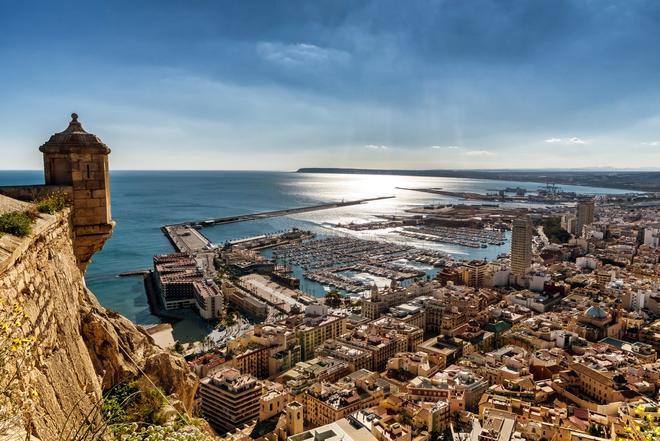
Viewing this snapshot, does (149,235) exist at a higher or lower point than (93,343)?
lower

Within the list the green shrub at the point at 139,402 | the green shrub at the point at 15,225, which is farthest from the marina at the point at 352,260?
the green shrub at the point at 15,225

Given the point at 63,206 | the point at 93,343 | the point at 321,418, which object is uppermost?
the point at 63,206

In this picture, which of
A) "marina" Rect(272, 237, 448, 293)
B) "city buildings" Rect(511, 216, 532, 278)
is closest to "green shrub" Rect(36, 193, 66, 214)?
"marina" Rect(272, 237, 448, 293)

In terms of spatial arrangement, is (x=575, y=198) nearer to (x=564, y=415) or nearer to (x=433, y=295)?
(x=433, y=295)

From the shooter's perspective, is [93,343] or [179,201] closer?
[93,343]

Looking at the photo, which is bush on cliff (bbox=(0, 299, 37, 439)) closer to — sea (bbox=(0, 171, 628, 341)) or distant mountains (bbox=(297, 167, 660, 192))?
sea (bbox=(0, 171, 628, 341))

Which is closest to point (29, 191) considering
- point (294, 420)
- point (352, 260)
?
point (294, 420)

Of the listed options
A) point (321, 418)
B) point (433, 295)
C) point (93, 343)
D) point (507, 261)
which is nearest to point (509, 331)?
point (433, 295)

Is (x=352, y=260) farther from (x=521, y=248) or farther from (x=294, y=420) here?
(x=294, y=420)
